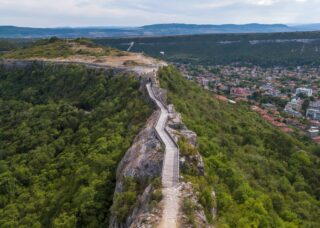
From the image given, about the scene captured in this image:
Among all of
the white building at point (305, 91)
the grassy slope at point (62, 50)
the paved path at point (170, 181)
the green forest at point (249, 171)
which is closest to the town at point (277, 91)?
the white building at point (305, 91)

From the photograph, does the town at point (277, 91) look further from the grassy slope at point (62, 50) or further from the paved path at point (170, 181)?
the paved path at point (170, 181)

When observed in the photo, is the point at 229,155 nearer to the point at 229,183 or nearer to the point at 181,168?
the point at 229,183

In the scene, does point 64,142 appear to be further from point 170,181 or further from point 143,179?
point 170,181

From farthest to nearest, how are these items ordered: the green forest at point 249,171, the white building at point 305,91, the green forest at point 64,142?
the white building at point 305,91, the green forest at point 64,142, the green forest at point 249,171

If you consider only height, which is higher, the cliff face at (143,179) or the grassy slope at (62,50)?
the grassy slope at (62,50)

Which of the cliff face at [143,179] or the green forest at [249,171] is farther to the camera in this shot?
the green forest at [249,171]

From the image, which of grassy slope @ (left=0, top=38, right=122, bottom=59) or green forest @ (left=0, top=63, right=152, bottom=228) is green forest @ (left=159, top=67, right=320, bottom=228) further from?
grassy slope @ (left=0, top=38, right=122, bottom=59)
